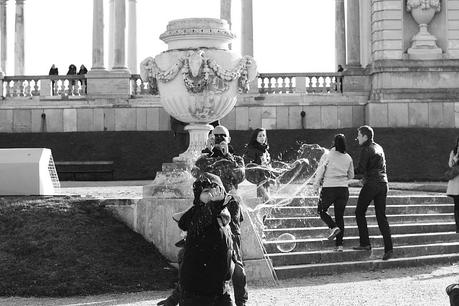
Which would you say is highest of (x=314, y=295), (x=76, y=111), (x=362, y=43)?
(x=362, y=43)

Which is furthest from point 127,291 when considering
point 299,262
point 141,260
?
point 299,262

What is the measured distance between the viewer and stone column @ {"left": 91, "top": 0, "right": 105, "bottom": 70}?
4716cm

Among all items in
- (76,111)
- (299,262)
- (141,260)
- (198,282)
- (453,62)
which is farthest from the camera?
(76,111)

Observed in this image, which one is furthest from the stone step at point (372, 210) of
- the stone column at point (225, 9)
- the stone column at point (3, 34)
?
the stone column at point (3, 34)

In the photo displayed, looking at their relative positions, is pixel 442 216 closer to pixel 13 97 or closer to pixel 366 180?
pixel 366 180

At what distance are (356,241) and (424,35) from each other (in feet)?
85.5

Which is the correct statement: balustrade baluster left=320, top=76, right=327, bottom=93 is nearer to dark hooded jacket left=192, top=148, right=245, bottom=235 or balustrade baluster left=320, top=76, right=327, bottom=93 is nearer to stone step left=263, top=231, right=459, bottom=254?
stone step left=263, top=231, right=459, bottom=254

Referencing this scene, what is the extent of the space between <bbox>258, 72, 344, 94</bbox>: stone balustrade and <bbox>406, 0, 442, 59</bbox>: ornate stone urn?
4.67m

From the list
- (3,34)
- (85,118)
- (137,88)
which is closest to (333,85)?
(137,88)

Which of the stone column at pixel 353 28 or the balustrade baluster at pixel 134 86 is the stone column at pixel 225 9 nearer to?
the balustrade baluster at pixel 134 86

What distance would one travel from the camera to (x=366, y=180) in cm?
1694

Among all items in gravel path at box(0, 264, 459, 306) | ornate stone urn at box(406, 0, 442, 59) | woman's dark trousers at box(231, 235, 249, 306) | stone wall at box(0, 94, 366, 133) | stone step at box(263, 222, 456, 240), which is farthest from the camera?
stone wall at box(0, 94, 366, 133)

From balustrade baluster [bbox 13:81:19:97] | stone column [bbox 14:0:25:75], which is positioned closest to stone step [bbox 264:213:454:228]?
balustrade baluster [bbox 13:81:19:97]

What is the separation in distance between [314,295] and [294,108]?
100 feet
